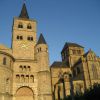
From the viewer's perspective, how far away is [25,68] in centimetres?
4762

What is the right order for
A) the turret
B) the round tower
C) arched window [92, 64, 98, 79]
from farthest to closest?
arched window [92, 64, 98, 79]
the turret
the round tower

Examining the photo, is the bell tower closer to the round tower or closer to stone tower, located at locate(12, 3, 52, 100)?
stone tower, located at locate(12, 3, 52, 100)

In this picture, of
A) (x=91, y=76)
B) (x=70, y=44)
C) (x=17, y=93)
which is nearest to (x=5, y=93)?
(x=17, y=93)

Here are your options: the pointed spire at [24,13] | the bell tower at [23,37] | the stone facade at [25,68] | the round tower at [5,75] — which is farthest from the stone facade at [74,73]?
the pointed spire at [24,13]

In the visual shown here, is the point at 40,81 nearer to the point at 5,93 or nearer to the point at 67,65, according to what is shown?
the point at 5,93

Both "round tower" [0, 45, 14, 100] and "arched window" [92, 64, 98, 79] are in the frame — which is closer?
"round tower" [0, 45, 14, 100]

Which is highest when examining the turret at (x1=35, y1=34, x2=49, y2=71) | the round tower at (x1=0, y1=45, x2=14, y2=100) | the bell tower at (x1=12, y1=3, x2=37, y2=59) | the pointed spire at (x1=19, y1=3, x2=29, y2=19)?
the pointed spire at (x1=19, y1=3, x2=29, y2=19)

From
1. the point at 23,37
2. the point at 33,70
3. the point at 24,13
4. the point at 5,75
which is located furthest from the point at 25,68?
the point at 24,13

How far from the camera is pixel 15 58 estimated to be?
160 feet

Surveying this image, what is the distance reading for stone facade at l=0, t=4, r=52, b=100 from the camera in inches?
1673

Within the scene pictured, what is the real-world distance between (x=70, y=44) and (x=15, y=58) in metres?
30.1

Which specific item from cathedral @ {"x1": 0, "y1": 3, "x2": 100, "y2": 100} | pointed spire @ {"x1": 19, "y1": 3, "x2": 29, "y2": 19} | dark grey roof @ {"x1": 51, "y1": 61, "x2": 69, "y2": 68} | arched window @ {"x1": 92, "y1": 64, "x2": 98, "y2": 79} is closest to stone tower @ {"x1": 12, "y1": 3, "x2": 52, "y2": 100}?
cathedral @ {"x1": 0, "y1": 3, "x2": 100, "y2": 100}

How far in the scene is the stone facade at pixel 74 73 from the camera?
167ft

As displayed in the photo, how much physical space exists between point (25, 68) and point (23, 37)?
1048 centimetres
